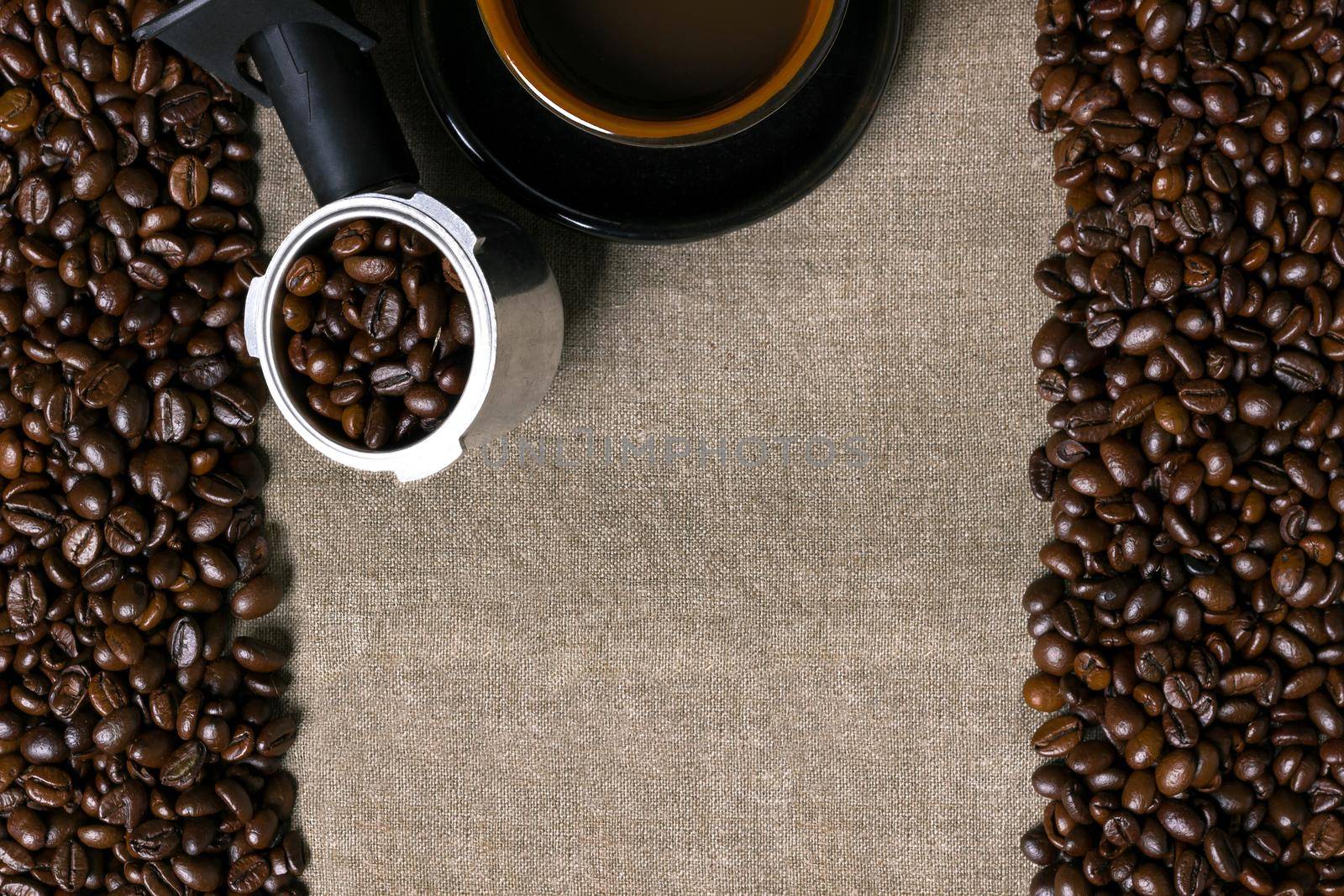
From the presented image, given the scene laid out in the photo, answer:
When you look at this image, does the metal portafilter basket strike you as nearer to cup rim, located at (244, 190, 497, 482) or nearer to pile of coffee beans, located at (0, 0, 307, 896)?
cup rim, located at (244, 190, 497, 482)

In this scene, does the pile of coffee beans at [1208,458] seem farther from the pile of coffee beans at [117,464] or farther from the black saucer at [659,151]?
the pile of coffee beans at [117,464]

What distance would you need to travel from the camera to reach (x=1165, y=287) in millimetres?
958

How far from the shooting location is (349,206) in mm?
868

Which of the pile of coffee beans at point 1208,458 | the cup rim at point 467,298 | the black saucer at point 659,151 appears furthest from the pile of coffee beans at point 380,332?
the pile of coffee beans at point 1208,458

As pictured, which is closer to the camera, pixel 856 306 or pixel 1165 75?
pixel 1165 75

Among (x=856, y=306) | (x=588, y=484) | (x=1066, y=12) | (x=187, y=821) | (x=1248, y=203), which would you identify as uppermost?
(x=1066, y=12)

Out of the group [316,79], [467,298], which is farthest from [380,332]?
[316,79]

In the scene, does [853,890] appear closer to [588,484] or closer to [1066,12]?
[588,484]

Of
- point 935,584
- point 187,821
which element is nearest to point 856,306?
point 935,584

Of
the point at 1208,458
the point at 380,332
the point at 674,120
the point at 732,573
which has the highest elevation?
the point at 674,120

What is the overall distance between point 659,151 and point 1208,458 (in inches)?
23.5

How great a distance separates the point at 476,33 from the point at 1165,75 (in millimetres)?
656

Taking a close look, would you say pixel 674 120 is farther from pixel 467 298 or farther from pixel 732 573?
pixel 732 573

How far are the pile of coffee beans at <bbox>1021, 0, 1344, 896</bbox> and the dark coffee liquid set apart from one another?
1.04 ft
